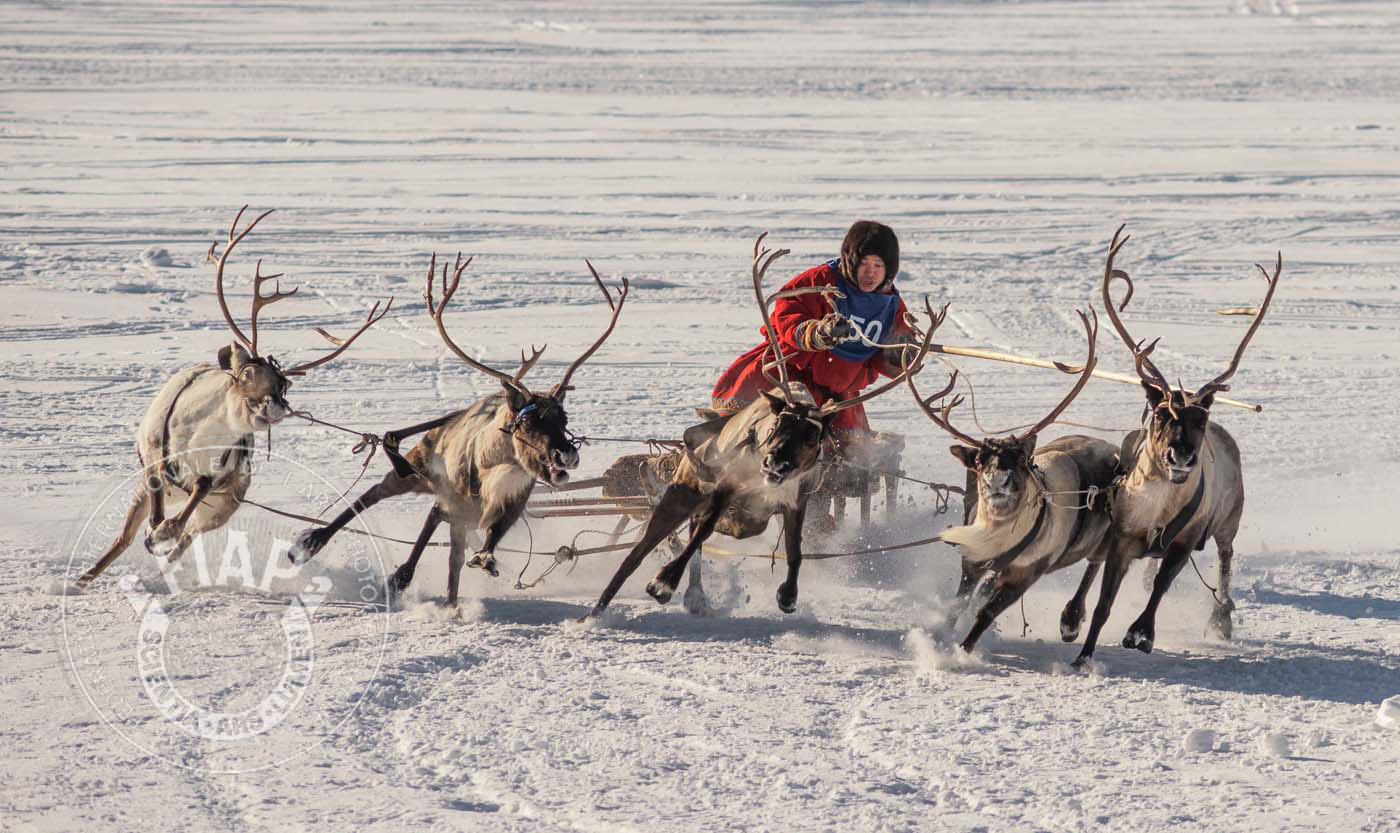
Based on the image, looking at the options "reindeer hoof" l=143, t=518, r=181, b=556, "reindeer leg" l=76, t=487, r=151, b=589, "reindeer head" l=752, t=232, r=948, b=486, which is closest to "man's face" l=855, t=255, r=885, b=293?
"reindeer head" l=752, t=232, r=948, b=486

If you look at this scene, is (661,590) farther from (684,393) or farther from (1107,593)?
Result: (684,393)

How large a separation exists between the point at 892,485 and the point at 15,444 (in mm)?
5315

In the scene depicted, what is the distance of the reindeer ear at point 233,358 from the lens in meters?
7.02

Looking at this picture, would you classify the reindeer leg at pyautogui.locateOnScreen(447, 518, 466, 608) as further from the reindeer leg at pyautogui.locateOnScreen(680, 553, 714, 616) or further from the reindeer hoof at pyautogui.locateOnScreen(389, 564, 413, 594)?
the reindeer leg at pyautogui.locateOnScreen(680, 553, 714, 616)

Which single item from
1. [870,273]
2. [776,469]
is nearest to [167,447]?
[776,469]

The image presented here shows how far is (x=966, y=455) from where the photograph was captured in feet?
21.5

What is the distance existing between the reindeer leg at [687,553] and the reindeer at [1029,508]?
100cm

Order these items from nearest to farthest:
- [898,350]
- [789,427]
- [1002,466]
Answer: [1002,466], [789,427], [898,350]

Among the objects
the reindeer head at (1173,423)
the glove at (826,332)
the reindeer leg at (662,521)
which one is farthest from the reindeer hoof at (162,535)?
the reindeer head at (1173,423)

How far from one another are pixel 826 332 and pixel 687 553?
3.81 feet

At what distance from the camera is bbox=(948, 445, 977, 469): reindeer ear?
651 cm

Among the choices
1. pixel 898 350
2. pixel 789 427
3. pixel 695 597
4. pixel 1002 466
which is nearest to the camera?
pixel 1002 466

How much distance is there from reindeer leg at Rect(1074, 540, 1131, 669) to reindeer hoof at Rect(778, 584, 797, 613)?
1.21m

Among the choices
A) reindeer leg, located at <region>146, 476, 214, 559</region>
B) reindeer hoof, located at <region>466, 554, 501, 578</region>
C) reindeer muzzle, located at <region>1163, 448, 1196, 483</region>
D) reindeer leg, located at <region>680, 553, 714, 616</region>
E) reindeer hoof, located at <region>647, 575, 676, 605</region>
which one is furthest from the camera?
reindeer leg, located at <region>680, 553, 714, 616</region>
